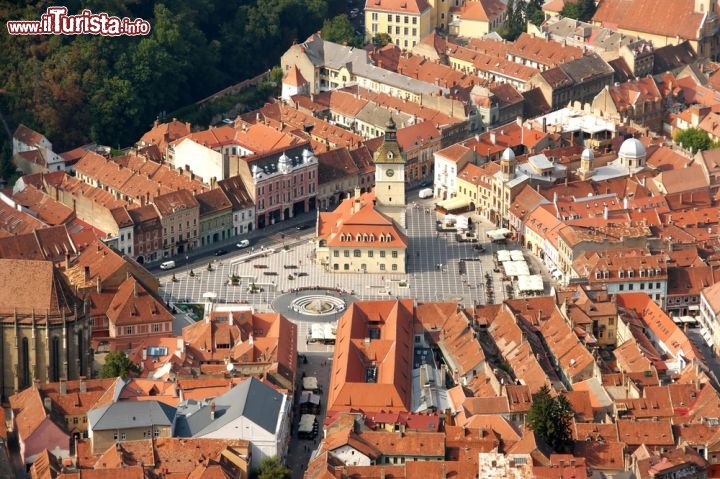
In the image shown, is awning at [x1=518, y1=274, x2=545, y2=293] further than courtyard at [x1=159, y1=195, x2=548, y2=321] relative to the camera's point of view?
No

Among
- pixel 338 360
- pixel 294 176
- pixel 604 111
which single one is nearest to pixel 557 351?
pixel 338 360

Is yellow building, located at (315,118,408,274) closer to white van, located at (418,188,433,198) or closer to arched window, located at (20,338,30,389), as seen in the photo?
white van, located at (418,188,433,198)

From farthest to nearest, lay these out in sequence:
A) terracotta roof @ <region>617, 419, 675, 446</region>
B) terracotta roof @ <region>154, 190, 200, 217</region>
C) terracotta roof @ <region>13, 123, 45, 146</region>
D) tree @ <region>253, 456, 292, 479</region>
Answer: terracotta roof @ <region>13, 123, 45, 146</region>, terracotta roof @ <region>154, 190, 200, 217</region>, terracotta roof @ <region>617, 419, 675, 446</region>, tree @ <region>253, 456, 292, 479</region>

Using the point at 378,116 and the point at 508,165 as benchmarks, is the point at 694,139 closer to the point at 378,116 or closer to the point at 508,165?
the point at 508,165

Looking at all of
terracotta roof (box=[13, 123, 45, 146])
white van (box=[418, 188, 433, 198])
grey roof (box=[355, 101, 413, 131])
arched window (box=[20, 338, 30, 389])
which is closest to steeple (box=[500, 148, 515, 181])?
white van (box=[418, 188, 433, 198])

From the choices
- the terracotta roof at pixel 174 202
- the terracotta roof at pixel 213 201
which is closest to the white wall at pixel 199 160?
the terracotta roof at pixel 213 201

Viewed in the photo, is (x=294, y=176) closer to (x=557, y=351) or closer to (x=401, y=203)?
(x=401, y=203)
